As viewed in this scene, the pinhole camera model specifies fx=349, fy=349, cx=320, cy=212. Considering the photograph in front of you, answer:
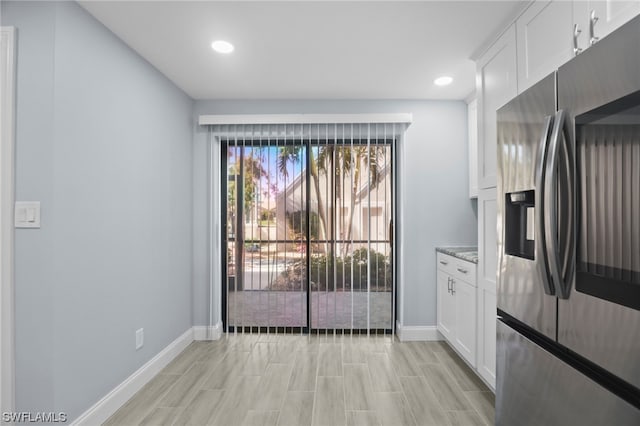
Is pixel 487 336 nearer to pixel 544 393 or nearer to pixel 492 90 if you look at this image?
pixel 544 393

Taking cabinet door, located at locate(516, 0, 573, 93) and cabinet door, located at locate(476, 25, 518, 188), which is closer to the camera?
cabinet door, located at locate(516, 0, 573, 93)

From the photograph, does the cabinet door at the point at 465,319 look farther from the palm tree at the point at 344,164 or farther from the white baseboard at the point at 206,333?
the white baseboard at the point at 206,333

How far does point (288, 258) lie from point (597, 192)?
291cm

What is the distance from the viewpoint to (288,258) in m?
3.59

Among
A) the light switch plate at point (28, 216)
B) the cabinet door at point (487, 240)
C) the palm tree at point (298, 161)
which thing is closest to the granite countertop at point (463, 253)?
the cabinet door at point (487, 240)

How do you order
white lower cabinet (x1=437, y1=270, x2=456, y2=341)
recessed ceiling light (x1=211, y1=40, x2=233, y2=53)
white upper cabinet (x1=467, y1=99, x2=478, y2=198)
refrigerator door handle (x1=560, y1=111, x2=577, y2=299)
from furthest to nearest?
white upper cabinet (x1=467, y1=99, x2=478, y2=198)
white lower cabinet (x1=437, y1=270, x2=456, y2=341)
recessed ceiling light (x1=211, y1=40, x2=233, y2=53)
refrigerator door handle (x1=560, y1=111, x2=577, y2=299)

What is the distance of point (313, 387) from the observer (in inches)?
99.1

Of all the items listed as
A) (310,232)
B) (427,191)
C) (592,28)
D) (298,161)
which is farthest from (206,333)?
(592,28)

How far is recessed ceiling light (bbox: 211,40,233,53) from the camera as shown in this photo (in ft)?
7.82

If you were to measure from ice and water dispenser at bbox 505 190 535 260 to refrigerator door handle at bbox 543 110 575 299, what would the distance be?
20cm

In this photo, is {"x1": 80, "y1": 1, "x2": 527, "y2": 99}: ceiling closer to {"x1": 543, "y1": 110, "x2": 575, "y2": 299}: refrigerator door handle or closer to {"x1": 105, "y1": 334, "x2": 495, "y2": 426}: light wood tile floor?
{"x1": 543, "y1": 110, "x2": 575, "y2": 299}: refrigerator door handle

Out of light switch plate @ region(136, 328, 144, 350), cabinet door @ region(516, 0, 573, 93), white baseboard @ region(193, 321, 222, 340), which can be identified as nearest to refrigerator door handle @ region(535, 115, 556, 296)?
cabinet door @ region(516, 0, 573, 93)

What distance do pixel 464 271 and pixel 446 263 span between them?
0.45m

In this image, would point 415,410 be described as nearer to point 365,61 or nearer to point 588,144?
point 588,144
